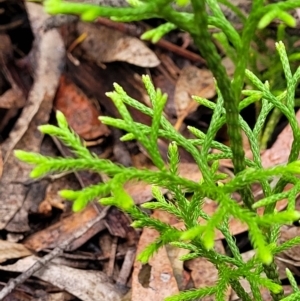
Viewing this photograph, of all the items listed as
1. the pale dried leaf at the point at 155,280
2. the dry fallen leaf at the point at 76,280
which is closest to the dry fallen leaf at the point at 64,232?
the dry fallen leaf at the point at 76,280

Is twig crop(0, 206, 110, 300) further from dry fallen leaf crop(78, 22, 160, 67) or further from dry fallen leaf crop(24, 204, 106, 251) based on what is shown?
dry fallen leaf crop(78, 22, 160, 67)

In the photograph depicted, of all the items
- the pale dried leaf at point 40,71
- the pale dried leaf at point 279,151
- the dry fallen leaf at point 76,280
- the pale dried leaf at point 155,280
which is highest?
the pale dried leaf at point 40,71

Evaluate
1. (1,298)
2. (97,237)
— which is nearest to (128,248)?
(97,237)

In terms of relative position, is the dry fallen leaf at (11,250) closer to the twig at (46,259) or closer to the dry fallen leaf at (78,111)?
the twig at (46,259)

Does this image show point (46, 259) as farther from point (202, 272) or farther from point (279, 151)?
point (279, 151)

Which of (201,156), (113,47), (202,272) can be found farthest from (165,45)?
(201,156)

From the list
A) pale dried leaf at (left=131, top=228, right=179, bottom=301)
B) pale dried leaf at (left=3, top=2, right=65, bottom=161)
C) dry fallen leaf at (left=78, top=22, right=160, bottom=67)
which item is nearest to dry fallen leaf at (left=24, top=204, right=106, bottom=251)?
pale dried leaf at (left=131, top=228, right=179, bottom=301)
